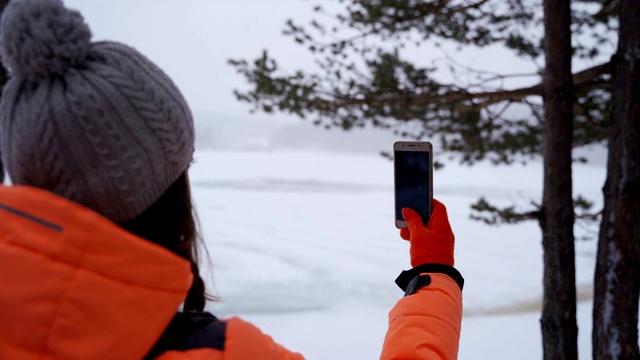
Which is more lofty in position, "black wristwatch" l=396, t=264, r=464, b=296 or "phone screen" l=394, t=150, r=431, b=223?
"phone screen" l=394, t=150, r=431, b=223

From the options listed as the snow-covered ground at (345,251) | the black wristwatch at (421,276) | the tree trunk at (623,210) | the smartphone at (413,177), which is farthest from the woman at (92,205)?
the snow-covered ground at (345,251)

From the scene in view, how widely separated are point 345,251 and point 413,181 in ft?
17.1

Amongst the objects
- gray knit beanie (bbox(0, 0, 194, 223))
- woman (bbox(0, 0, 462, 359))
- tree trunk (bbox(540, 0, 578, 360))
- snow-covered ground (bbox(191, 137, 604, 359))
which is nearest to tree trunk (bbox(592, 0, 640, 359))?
tree trunk (bbox(540, 0, 578, 360))

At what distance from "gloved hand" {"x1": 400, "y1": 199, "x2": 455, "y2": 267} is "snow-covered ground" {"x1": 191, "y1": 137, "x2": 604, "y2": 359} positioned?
7.91 feet

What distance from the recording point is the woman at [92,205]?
0.77 metres

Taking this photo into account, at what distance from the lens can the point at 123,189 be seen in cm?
87

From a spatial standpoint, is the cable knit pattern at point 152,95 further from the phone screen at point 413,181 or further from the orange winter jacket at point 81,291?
the phone screen at point 413,181

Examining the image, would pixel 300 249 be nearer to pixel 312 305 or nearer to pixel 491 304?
pixel 312 305

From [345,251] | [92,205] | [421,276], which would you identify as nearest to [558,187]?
[421,276]

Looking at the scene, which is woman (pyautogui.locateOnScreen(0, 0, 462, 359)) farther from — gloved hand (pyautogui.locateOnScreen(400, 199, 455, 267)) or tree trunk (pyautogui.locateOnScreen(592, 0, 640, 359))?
tree trunk (pyautogui.locateOnScreen(592, 0, 640, 359))

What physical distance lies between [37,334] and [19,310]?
37mm

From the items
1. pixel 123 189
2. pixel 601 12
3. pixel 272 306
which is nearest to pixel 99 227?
pixel 123 189

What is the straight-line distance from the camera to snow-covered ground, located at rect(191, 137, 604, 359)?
191 inches

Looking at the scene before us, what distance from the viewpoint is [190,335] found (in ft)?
2.85
